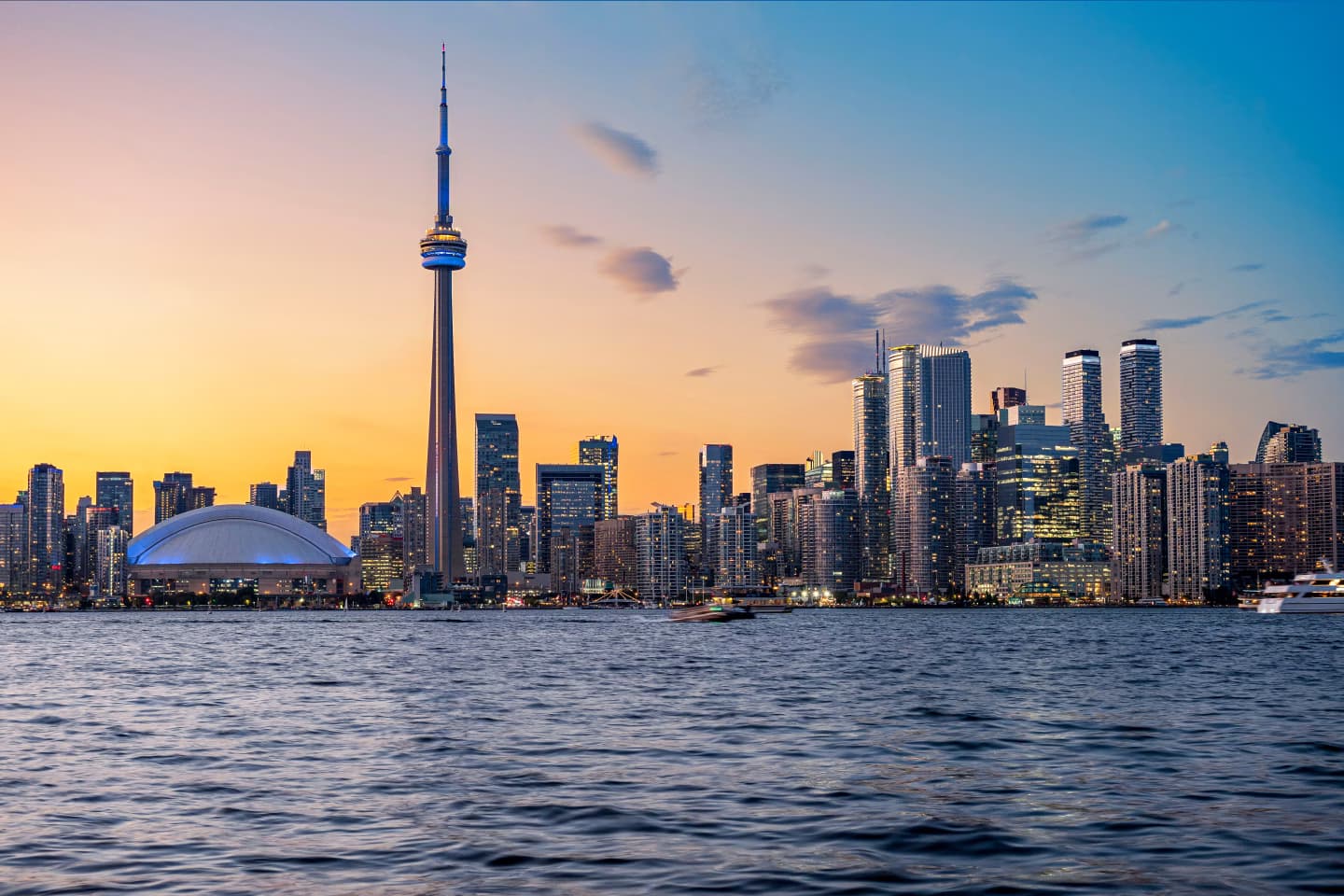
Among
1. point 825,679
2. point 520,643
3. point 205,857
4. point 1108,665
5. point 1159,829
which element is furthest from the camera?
point 520,643

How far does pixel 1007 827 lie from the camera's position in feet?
83.8

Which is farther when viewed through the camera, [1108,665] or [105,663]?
[105,663]

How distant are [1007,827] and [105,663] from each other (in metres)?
82.4

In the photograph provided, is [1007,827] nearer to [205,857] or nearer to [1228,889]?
[1228,889]

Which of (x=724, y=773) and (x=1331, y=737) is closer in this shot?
(x=724, y=773)

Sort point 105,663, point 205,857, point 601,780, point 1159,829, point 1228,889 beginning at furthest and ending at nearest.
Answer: point 105,663 → point 601,780 → point 1159,829 → point 205,857 → point 1228,889

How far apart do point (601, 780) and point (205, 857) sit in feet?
35.7

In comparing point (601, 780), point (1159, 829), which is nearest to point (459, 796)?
point (601, 780)

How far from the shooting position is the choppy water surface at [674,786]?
21828 millimetres

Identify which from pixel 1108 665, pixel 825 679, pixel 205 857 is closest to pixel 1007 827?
pixel 205 857

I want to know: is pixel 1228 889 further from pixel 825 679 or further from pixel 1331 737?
pixel 825 679

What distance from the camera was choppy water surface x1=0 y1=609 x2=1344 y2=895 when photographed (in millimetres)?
21828

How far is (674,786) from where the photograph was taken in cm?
3095

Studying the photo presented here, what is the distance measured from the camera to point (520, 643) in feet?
424
